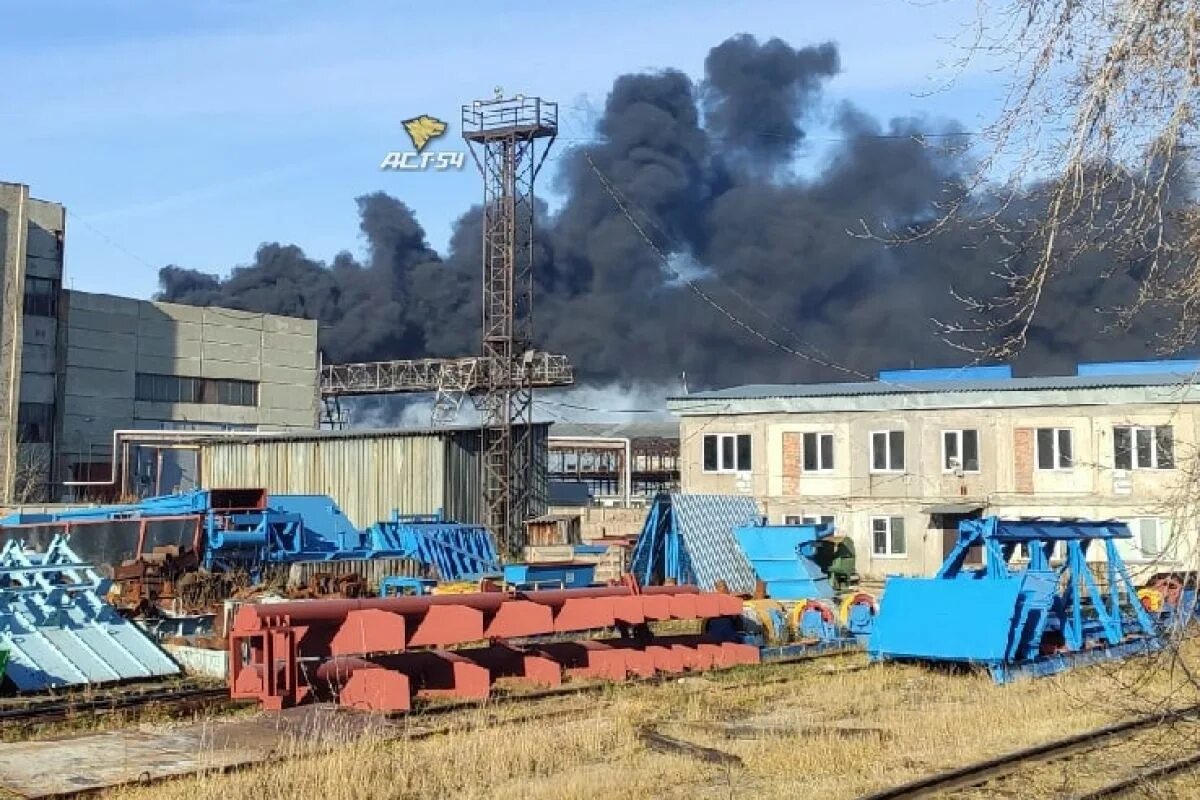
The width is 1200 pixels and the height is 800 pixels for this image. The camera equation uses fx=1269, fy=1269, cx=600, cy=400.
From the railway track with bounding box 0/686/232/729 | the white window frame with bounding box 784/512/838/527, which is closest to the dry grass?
the railway track with bounding box 0/686/232/729

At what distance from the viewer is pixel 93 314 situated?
174ft

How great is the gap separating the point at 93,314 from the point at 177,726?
45.1 m

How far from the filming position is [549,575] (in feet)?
75.0

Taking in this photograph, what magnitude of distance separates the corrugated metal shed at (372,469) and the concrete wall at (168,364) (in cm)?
1544

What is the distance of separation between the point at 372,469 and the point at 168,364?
2319 centimetres

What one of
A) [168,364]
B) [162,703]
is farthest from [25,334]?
[162,703]

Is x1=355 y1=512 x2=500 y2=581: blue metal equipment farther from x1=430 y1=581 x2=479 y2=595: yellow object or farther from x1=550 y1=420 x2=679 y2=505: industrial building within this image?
x1=550 y1=420 x2=679 y2=505: industrial building

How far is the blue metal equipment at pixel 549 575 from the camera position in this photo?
857 inches

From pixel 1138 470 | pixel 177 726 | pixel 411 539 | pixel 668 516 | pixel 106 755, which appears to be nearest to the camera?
pixel 106 755

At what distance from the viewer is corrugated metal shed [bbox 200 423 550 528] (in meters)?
37.6

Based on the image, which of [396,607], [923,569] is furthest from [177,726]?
[923,569]

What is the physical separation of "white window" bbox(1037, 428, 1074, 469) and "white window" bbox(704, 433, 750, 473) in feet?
26.9

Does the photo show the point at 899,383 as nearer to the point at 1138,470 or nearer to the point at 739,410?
the point at 739,410

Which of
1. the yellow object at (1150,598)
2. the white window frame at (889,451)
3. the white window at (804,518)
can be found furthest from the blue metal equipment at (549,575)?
the white window frame at (889,451)
